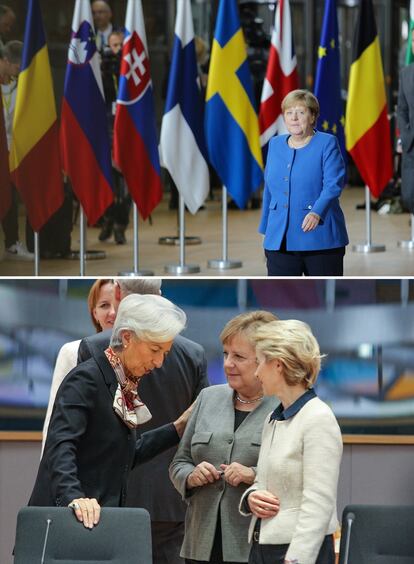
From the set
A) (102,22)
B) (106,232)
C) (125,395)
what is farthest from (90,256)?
(125,395)

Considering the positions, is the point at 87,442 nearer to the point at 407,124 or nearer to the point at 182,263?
the point at 407,124

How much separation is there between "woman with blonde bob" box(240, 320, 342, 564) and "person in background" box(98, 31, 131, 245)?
6.73 m

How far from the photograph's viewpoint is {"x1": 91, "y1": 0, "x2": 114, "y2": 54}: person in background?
11.2 metres

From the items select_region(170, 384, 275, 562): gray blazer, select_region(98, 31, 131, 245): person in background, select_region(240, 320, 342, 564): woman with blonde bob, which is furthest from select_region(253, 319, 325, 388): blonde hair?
select_region(98, 31, 131, 245): person in background

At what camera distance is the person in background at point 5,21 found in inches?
422

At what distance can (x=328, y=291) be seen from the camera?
177 inches

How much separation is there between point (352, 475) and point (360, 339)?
484mm

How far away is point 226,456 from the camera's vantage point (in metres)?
4.16

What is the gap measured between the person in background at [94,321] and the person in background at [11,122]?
4.53m

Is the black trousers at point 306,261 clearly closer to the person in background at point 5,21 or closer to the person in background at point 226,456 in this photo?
the person in background at point 226,456

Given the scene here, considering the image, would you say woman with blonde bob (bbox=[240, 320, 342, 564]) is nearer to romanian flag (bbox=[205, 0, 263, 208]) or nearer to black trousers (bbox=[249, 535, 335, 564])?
black trousers (bbox=[249, 535, 335, 564])

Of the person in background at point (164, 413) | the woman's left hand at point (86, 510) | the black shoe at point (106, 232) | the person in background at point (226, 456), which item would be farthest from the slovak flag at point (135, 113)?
the woman's left hand at point (86, 510)

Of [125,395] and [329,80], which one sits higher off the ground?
[329,80]

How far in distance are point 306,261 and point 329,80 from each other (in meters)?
3.38
